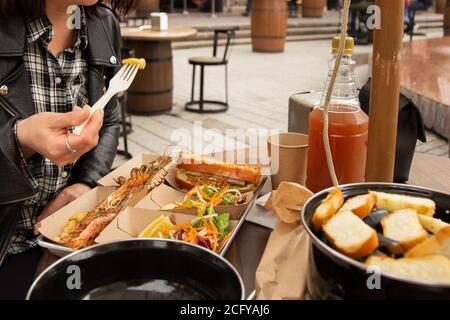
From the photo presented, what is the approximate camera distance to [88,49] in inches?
67.6

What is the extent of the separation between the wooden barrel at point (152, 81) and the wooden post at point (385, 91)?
5.30m

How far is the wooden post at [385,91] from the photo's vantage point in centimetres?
98

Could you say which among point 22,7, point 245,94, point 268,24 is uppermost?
point 268,24

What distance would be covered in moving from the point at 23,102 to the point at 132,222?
→ 26.2 inches

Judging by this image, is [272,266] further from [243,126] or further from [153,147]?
[243,126]

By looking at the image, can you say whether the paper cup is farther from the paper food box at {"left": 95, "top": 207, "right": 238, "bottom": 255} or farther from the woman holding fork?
the woman holding fork

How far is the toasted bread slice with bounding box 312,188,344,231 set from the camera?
762mm

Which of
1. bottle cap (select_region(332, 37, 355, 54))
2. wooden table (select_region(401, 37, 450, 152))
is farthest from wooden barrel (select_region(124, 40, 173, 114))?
bottle cap (select_region(332, 37, 355, 54))

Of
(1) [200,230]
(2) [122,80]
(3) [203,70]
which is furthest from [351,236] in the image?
(3) [203,70]

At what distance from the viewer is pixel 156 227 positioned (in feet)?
3.50

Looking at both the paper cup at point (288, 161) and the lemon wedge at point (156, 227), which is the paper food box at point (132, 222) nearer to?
the lemon wedge at point (156, 227)

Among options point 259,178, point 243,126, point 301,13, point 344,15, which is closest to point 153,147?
point 243,126

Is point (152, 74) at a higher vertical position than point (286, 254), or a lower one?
higher

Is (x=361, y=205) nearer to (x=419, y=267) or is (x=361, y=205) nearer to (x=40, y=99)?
(x=419, y=267)
